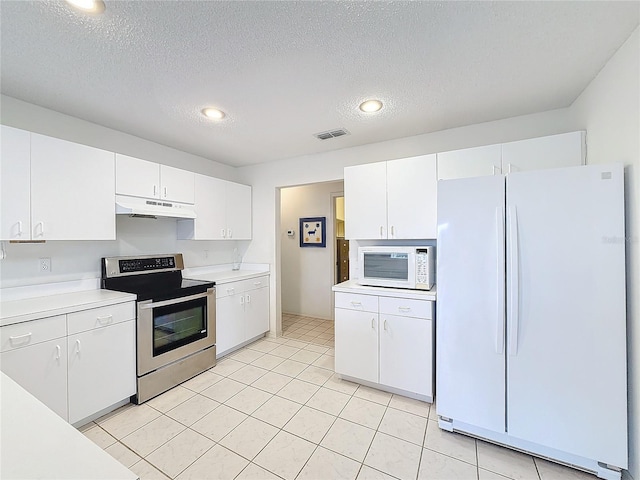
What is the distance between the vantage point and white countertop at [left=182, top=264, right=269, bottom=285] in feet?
11.0

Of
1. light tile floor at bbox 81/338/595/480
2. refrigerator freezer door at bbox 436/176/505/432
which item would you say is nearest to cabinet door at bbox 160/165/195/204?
light tile floor at bbox 81/338/595/480

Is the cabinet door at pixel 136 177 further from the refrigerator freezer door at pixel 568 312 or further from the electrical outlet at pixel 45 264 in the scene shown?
the refrigerator freezer door at pixel 568 312

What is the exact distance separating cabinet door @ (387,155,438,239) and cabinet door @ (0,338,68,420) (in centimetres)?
279

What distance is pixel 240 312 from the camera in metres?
3.44

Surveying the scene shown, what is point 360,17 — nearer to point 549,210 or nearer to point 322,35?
point 322,35

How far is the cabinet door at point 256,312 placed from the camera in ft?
11.6

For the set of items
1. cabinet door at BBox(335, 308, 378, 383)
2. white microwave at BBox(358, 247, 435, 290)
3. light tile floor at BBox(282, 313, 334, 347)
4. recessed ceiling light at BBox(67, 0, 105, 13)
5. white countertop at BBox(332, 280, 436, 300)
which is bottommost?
light tile floor at BBox(282, 313, 334, 347)

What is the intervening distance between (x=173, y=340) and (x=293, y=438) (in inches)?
57.8

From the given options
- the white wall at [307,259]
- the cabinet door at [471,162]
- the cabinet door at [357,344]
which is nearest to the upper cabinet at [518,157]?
the cabinet door at [471,162]

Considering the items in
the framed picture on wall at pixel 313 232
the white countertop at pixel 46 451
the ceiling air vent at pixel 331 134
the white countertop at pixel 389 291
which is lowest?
the white countertop at pixel 46 451

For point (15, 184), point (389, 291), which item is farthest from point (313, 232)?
point (15, 184)

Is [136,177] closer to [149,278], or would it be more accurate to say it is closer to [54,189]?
[54,189]

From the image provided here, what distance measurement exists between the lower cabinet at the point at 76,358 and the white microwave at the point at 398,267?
84.0 inches

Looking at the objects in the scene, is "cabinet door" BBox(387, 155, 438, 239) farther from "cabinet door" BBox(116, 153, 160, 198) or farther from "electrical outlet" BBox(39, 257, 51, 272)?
"electrical outlet" BBox(39, 257, 51, 272)
